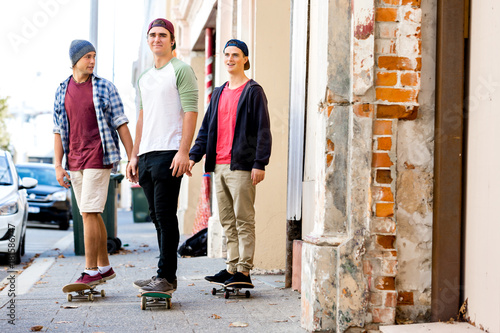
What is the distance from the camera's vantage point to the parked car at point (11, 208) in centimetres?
864

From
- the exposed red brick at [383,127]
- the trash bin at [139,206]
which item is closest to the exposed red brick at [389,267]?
the exposed red brick at [383,127]

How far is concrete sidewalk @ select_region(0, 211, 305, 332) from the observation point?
4.32 m

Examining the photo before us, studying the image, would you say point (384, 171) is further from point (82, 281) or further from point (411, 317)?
point (82, 281)

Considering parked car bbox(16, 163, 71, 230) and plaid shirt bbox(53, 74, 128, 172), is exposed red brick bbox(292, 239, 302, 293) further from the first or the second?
parked car bbox(16, 163, 71, 230)

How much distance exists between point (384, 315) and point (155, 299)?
1854 millimetres

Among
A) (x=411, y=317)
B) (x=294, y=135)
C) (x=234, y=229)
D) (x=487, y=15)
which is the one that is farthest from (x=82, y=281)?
(x=487, y=15)

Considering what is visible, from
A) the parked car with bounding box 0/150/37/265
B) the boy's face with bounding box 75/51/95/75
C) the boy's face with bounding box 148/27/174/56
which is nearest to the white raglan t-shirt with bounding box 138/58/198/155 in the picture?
the boy's face with bounding box 148/27/174/56

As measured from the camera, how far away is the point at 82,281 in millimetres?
5352

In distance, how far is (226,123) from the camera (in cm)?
568

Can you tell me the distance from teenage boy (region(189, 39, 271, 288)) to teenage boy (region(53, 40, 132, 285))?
2.40 feet

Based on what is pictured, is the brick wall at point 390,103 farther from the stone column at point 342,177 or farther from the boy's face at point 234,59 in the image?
the boy's face at point 234,59

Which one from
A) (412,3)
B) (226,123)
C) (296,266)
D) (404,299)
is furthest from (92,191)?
(412,3)

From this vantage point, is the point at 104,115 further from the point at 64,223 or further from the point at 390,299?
the point at 64,223

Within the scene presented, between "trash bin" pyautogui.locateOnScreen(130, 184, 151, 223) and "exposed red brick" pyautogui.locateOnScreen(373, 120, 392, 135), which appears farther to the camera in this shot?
"trash bin" pyautogui.locateOnScreen(130, 184, 151, 223)
